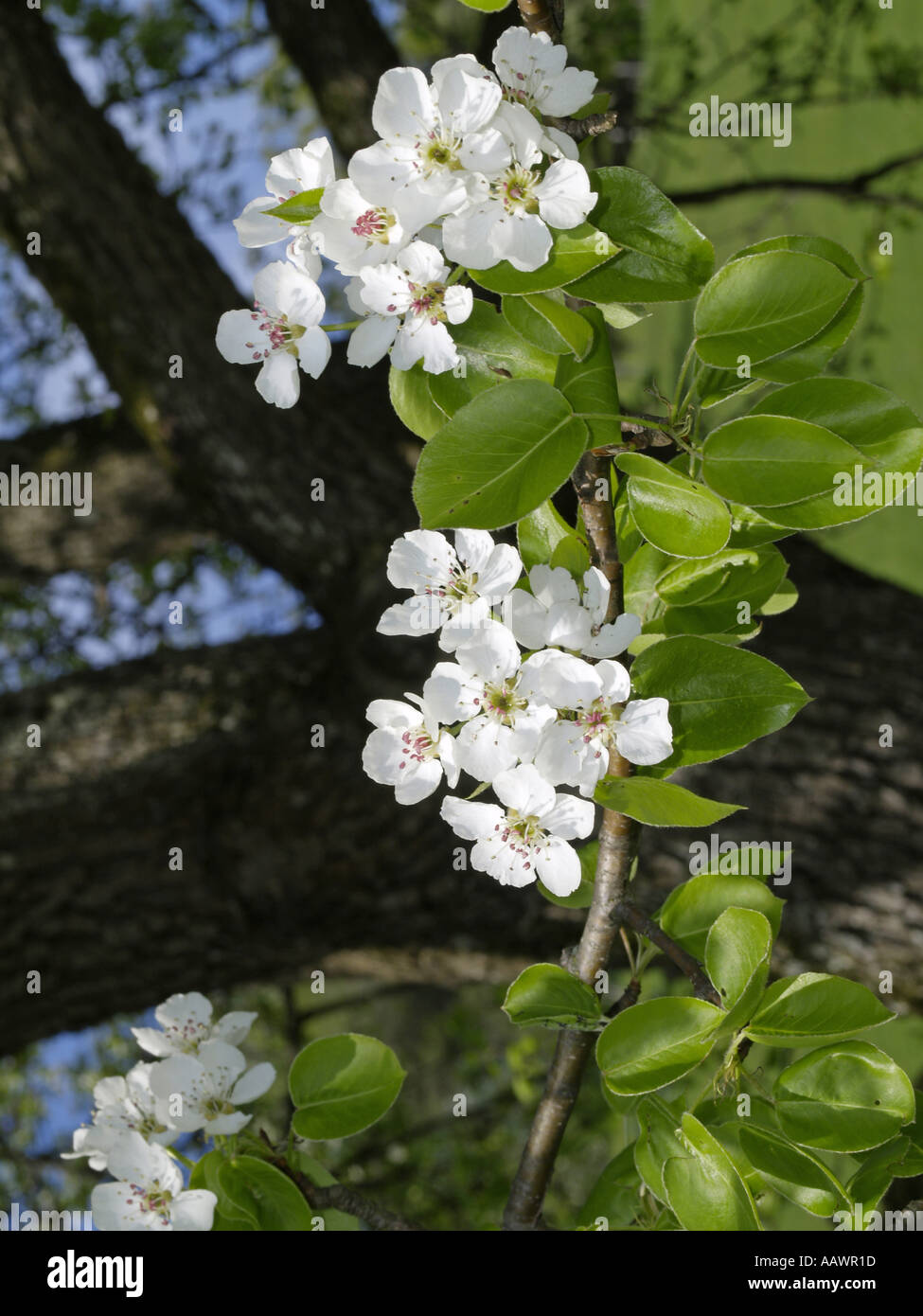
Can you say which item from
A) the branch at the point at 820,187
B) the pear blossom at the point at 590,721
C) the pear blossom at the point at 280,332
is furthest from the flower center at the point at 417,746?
the branch at the point at 820,187

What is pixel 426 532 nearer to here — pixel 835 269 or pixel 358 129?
pixel 835 269

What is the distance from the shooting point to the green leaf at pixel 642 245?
1.69 ft

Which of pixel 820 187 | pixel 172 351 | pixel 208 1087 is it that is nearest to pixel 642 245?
pixel 208 1087

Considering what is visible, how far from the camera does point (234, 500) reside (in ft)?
5.70

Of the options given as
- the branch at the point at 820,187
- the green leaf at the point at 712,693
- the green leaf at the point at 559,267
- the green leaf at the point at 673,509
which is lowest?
the branch at the point at 820,187

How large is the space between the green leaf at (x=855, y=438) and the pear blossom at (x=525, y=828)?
0.20m

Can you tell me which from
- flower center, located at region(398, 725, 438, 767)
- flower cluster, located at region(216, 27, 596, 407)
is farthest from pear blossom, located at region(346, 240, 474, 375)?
flower center, located at region(398, 725, 438, 767)

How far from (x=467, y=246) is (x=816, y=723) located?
1108 millimetres

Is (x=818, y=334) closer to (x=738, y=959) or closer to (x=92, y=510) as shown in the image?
(x=738, y=959)

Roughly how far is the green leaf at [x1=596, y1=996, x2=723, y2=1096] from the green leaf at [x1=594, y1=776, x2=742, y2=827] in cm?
14

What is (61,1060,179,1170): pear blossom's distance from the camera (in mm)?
750

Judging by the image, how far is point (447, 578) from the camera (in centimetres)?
60

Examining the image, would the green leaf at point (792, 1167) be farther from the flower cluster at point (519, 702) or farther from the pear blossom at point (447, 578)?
the pear blossom at point (447, 578)

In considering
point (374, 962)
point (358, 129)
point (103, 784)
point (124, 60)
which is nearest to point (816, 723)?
point (374, 962)
